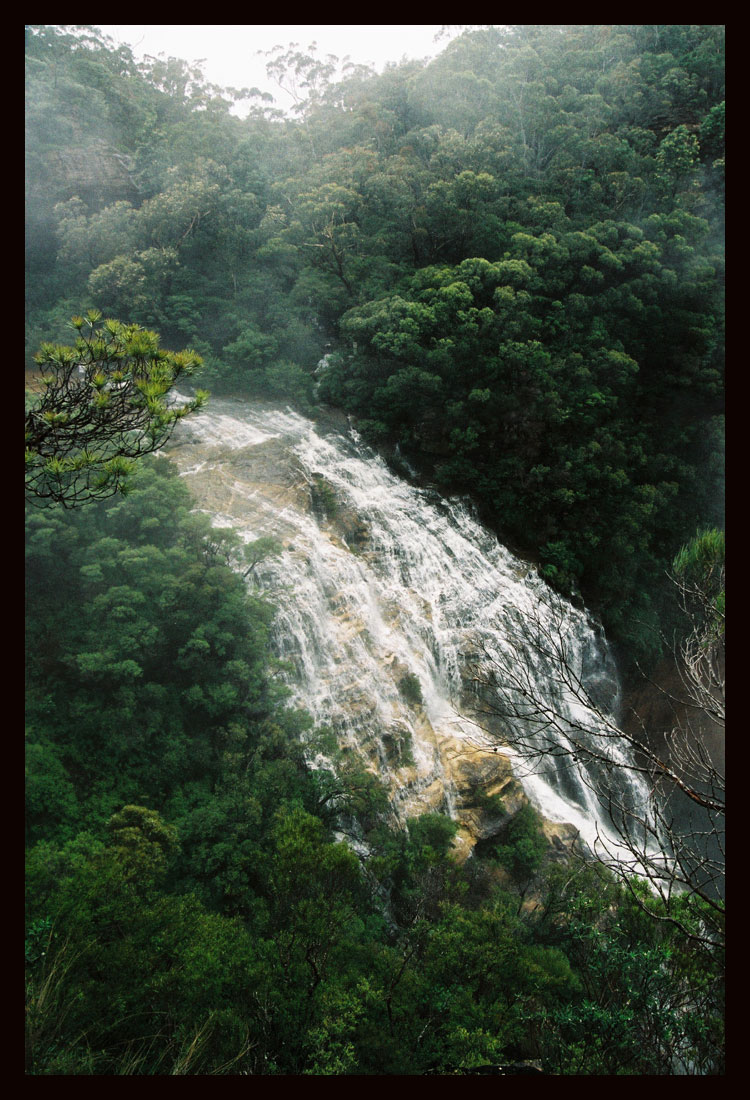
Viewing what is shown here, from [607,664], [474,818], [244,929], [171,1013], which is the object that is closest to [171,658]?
[244,929]

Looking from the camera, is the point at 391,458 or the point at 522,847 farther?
the point at 391,458

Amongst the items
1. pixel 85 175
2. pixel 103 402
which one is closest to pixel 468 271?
pixel 85 175

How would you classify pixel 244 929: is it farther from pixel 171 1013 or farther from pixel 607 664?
pixel 607 664

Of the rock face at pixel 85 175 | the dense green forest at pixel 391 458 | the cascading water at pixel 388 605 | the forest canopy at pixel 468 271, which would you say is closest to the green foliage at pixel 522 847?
the dense green forest at pixel 391 458

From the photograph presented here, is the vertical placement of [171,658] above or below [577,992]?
above

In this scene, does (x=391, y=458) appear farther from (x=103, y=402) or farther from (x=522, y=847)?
(x=103, y=402)

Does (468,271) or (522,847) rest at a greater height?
(468,271)
